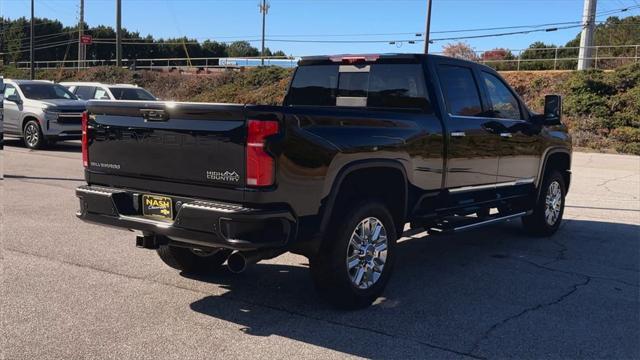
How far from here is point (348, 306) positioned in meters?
4.92

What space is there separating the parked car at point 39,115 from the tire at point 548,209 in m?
12.9

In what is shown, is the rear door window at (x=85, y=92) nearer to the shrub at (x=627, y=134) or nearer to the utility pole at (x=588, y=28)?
the shrub at (x=627, y=134)

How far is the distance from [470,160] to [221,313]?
3014 mm

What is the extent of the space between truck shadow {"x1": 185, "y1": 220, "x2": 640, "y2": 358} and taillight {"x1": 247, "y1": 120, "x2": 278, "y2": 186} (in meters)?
1.14

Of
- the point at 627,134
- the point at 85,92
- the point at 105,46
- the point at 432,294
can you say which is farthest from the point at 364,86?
the point at 105,46

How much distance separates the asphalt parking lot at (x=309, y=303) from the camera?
13.8 ft

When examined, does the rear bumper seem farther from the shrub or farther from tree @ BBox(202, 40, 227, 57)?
tree @ BBox(202, 40, 227, 57)

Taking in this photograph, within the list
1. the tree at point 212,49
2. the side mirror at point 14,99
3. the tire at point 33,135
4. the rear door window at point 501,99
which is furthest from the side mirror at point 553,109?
the tree at point 212,49

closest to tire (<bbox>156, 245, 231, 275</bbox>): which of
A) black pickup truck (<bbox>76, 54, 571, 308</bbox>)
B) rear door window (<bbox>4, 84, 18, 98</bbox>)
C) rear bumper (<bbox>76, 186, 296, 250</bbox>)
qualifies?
black pickup truck (<bbox>76, 54, 571, 308</bbox>)

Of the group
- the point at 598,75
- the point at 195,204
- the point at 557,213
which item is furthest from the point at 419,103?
the point at 598,75

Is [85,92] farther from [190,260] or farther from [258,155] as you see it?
[258,155]

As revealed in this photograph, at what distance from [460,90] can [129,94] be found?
52.0ft

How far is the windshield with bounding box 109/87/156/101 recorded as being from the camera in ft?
64.7

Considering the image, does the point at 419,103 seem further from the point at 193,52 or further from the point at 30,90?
the point at 193,52
